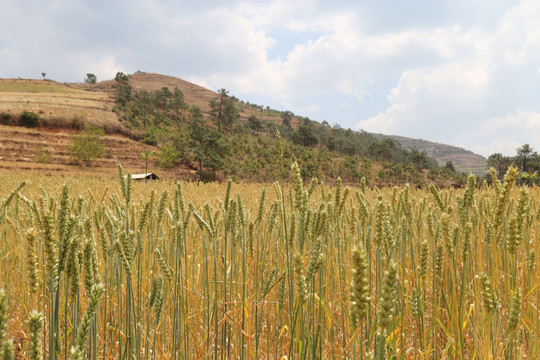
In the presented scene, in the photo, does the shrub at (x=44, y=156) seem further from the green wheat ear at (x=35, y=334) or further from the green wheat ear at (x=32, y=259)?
the green wheat ear at (x=35, y=334)

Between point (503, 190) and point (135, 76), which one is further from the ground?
point (135, 76)

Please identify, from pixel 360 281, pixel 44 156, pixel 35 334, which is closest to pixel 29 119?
pixel 44 156

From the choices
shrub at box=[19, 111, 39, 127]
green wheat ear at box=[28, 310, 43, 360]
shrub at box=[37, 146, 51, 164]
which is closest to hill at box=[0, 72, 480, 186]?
shrub at box=[37, 146, 51, 164]

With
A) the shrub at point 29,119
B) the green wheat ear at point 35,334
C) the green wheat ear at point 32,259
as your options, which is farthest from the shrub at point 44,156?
the green wheat ear at point 35,334

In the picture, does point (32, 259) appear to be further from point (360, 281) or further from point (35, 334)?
point (360, 281)

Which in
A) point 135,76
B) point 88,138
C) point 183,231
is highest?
point 135,76

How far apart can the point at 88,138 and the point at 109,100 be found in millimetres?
32937

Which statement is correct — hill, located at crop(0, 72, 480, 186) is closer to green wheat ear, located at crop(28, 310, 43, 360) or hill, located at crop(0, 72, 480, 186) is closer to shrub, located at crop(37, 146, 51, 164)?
shrub, located at crop(37, 146, 51, 164)

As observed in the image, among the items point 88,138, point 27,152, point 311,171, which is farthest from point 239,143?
point 27,152

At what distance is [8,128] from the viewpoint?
51.7 meters

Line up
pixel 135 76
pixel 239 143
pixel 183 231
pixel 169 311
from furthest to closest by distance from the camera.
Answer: pixel 135 76 → pixel 239 143 → pixel 169 311 → pixel 183 231

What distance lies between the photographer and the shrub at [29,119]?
177 feet

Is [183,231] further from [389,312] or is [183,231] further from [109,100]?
[109,100]

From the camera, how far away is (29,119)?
5388cm
